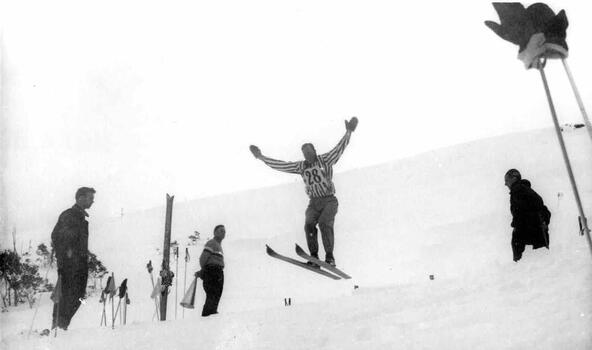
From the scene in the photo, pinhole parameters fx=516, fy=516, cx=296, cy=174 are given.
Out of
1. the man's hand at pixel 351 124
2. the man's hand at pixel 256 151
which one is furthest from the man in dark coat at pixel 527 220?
the man's hand at pixel 256 151

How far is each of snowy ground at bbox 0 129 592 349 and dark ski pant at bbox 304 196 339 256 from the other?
0.78 m

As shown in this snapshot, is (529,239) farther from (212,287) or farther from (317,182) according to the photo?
(212,287)

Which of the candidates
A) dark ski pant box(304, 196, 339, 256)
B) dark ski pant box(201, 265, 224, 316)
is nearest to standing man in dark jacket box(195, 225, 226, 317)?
dark ski pant box(201, 265, 224, 316)

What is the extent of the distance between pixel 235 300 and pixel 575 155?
97.5ft

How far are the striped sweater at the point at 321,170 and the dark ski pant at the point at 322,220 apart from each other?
4.0 inches

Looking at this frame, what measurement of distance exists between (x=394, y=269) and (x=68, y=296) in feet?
56.9

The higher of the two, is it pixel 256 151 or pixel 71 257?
pixel 256 151

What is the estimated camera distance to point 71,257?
5.88 m

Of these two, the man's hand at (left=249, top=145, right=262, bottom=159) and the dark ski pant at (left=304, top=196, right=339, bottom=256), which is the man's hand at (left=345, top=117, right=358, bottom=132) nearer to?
the dark ski pant at (left=304, top=196, right=339, bottom=256)

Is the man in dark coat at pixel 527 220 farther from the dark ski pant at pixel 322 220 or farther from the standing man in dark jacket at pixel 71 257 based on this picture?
the standing man in dark jacket at pixel 71 257

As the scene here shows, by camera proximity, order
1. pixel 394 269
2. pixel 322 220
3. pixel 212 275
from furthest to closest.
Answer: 1. pixel 394 269
2. pixel 212 275
3. pixel 322 220

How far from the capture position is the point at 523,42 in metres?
3.56

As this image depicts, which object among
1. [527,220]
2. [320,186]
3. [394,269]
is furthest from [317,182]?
[394,269]

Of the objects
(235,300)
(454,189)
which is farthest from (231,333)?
(454,189)
